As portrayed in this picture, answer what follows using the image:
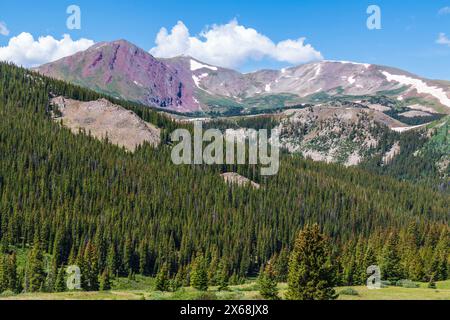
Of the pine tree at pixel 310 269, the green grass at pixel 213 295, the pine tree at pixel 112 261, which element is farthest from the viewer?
the pine tree at pixel 112 261

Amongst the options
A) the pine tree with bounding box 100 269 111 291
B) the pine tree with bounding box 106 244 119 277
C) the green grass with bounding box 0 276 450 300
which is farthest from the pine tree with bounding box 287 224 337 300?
the pine tree with bounding box 106 244 119 277

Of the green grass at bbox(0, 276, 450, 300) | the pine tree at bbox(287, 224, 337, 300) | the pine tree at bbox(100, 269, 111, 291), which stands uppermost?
the pine tree at bbox(287, 224, 337, 300)

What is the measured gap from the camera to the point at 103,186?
19625 centimetres

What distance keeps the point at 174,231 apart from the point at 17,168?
69.9 metres

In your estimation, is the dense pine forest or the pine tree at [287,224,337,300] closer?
the pine tree at [287,224,337,300]

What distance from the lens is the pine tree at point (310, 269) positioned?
207 feet

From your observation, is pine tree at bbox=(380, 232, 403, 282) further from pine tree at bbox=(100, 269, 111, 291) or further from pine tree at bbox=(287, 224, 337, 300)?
pine tree at bbox=(100, 269, 111, 291)

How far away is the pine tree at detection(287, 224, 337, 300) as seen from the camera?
207 ft

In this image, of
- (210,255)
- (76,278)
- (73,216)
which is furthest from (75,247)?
(210,255)

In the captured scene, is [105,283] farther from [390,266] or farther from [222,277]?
[390,266]

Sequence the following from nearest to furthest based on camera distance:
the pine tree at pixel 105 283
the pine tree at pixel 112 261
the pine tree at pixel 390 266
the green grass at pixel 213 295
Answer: the green grass at pixel 213 295, the pine tree at pixel 390 266, the pine tree at pixel 105 283, the pine tree at pixel 112 261

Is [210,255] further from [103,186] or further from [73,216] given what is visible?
[103,186]

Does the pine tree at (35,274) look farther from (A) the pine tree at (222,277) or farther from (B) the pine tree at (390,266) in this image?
(B) the pine tree at (390,266)

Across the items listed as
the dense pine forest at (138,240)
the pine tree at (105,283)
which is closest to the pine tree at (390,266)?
the dense pine forest at (138,240)
